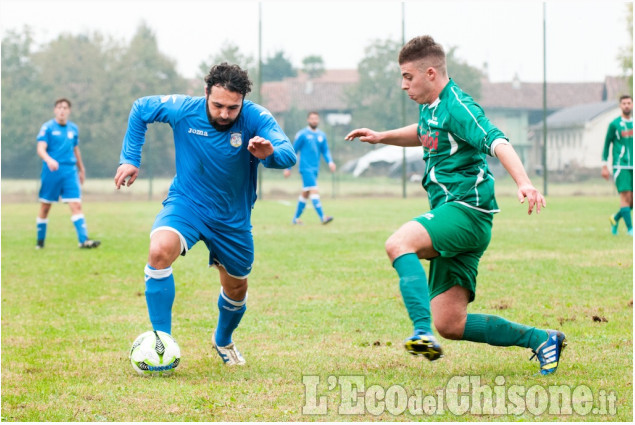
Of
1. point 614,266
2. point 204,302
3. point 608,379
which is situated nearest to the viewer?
point 608,379

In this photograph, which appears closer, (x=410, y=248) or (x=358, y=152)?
(x=410, y=248)

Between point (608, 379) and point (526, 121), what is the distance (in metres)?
27.1

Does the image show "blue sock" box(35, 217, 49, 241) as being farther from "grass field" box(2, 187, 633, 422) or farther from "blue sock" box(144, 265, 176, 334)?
"blue sock" box(144, 265, 176, 334)

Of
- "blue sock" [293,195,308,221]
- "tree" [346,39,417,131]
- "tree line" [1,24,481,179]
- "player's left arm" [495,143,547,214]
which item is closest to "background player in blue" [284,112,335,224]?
"blue sock" [293,195,308,221]

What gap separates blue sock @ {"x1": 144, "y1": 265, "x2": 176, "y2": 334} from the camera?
5020mm

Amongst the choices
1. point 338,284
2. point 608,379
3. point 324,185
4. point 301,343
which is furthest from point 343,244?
point 324,185

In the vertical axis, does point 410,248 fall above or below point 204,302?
above

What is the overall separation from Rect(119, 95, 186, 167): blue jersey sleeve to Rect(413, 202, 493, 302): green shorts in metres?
1.66

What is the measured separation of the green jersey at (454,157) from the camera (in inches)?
187

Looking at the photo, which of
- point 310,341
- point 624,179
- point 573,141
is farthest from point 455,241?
point 573,141

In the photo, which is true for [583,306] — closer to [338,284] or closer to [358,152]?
[338,284]

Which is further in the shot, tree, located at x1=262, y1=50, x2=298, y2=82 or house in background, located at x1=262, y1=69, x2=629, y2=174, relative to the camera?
house in background, located at x1=262, y1=69, x2=629, y2=174

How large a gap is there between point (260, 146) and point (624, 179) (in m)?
10.2

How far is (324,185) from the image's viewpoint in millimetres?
30719
